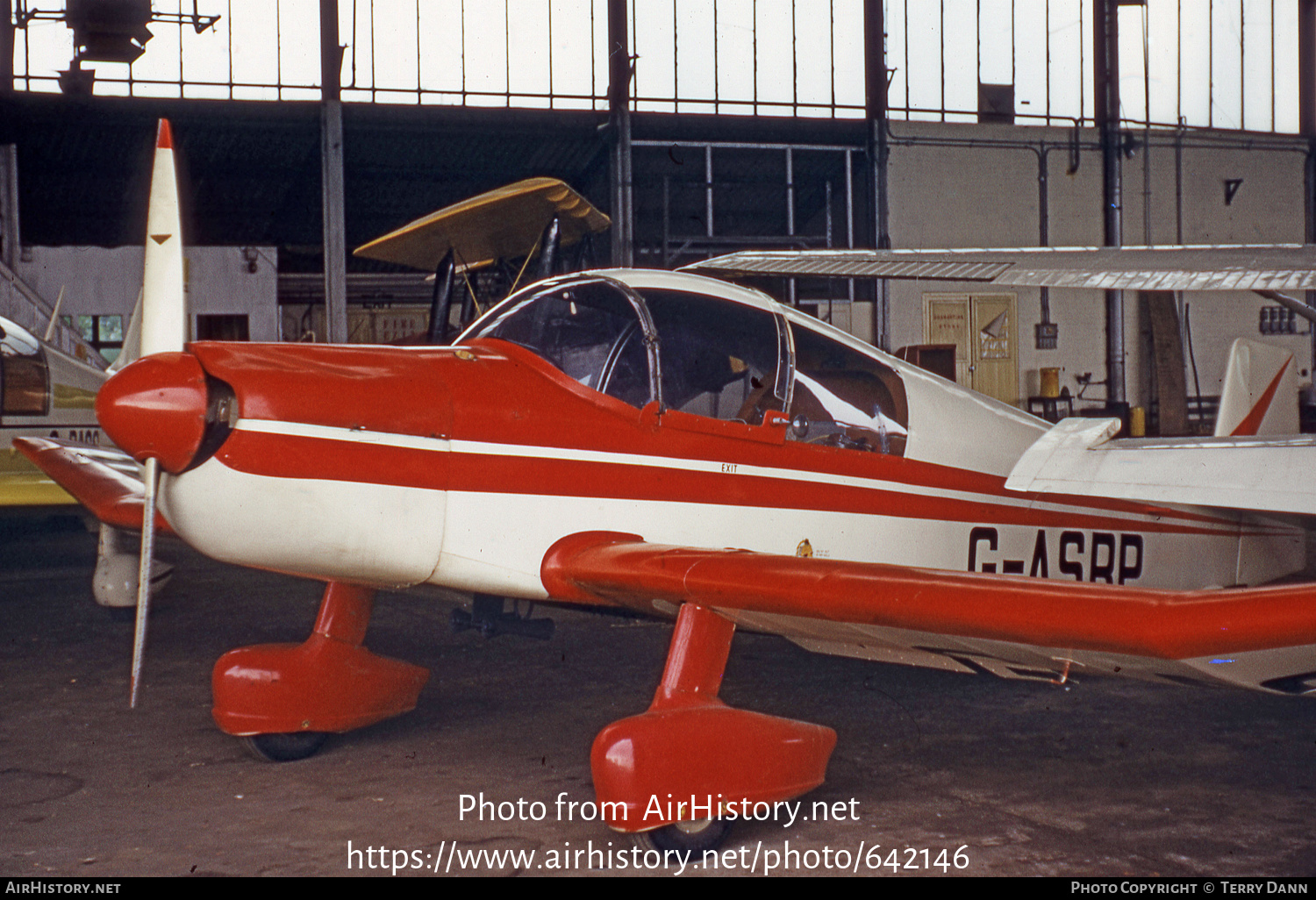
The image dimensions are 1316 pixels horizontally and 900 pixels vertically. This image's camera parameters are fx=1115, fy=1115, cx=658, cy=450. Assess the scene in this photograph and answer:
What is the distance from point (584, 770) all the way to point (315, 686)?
101 centimetres

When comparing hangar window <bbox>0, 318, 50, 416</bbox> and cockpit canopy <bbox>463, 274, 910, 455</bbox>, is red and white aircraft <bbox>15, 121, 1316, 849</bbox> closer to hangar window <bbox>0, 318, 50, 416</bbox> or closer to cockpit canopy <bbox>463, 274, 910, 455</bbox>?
cockpit canopy <bbox>463, 274, 910, 455</bbox>

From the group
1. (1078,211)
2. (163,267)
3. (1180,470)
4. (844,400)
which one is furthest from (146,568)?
(1078,211)

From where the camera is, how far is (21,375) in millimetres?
8070

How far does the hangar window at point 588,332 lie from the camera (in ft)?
11.8

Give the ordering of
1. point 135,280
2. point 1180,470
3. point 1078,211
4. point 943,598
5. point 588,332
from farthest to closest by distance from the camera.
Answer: point 135,280 → point 1078,211 → point 588,332 → point 1180,470 → point 943,598

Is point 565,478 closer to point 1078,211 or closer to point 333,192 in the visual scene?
point 333,192

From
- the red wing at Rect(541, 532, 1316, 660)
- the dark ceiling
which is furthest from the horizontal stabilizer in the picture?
the dark ceiling

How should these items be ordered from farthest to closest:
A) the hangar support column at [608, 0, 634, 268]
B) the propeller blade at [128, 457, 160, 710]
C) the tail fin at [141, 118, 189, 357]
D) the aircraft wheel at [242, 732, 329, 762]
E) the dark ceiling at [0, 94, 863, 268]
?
1. the hangar support column at [608, 0, 634, 268]
2. the dark ceiling at [0, 94, 863, 268]
3. the aircraft wheel at [242, 732, 329, 762]
4. the tail fin at [141, 118, 189, 357]
5. the propeller blade at [128, 457, 160, 710]

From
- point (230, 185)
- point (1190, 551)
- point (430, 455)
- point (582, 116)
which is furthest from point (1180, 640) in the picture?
point (230, 185)

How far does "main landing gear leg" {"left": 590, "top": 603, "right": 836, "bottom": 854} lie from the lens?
9.49 feet

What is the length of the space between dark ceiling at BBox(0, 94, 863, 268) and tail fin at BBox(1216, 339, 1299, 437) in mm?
11042

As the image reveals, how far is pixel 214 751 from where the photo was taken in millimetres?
3936

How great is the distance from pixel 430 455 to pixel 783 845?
1.47 m

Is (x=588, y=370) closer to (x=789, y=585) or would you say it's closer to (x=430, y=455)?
(x=430, y=455)
